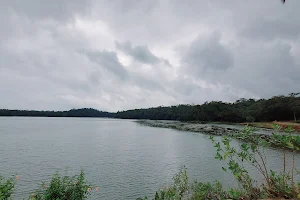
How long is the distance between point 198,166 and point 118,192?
1009 cm

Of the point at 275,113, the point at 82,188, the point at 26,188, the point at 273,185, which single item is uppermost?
the point at 275,113

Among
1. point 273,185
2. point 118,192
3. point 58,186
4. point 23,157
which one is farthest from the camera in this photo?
point 23,157

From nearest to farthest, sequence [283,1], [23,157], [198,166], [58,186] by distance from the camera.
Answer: [58,186] < [283,1] < [198,166] < [23,157]

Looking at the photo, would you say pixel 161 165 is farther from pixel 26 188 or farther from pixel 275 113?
pixel 275 113

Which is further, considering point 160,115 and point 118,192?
point 160,115

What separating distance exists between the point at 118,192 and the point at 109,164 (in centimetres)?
849

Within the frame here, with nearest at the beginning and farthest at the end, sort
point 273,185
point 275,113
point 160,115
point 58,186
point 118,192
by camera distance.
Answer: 1. point 273,185
2. point 58,186
3. point 118,192
4. point 275,113
5. point 160,115

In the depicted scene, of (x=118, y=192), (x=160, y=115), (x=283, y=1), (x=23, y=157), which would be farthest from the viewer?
(x=160, y=115)

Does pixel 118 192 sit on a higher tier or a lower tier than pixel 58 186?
lower

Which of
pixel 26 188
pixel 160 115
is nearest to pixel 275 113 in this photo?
pixel 26 188

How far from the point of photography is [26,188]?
1536 cm

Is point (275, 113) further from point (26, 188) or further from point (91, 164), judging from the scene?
point (26, 188)

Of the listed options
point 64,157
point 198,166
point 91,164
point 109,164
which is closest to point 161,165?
point 198,166

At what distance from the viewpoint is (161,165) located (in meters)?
22.8
